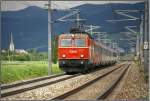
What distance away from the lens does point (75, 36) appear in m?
27.9

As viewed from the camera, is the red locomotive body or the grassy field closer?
the grassy field

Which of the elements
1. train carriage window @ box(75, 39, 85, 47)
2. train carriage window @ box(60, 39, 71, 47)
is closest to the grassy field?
train carriage window @ box(60, 39, 71, 47)

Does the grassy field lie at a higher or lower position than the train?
lower

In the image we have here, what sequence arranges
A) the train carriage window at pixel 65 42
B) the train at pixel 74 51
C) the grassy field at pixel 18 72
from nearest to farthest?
the grassy field at pixel 18 72 → the train at pixel 74 51 → the train carriage window at pixel 65 42

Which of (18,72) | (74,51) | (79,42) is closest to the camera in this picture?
(18,72)

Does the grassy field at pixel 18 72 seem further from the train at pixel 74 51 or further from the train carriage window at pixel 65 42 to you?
the train carriage window at pixel 65 42

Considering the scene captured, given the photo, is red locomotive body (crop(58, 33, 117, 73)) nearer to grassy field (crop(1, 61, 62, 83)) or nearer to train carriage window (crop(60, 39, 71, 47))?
train carriage window (crop(60, 39, 71, 47))

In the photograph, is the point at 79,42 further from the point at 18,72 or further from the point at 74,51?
the point at 18,72

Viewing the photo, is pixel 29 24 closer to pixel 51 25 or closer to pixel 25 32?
pixel 25 32

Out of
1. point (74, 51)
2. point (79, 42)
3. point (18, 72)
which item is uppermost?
point (79, 42)

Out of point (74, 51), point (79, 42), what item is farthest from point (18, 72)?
point (79, 42)

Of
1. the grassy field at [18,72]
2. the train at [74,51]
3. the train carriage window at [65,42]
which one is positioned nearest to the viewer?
the grassy field at [18,72]

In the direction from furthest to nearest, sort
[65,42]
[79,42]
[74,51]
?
[79,42], [65,42], [74,51]

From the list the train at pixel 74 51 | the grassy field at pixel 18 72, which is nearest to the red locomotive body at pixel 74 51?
the train at pixel 74 51
